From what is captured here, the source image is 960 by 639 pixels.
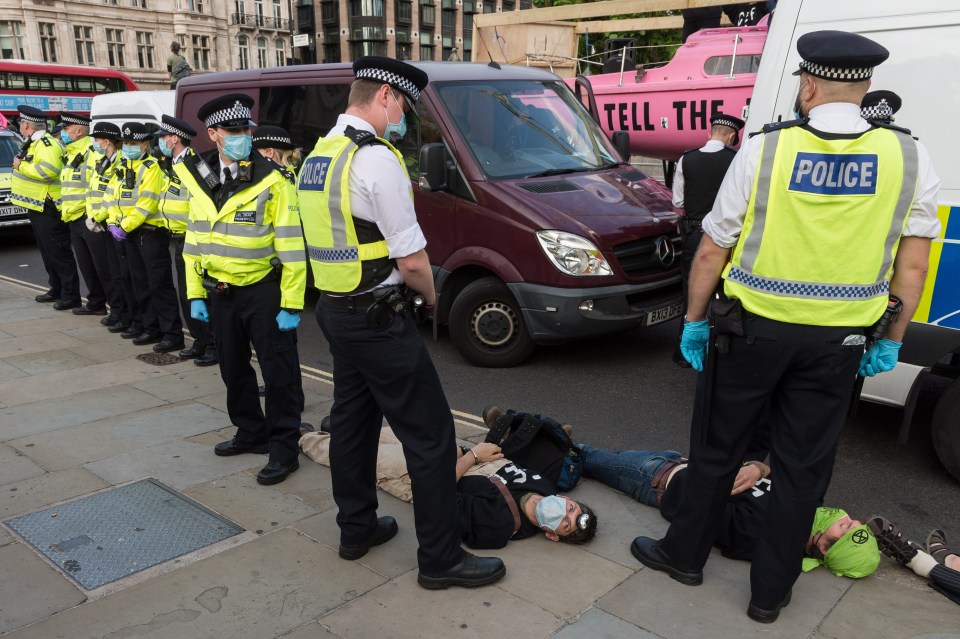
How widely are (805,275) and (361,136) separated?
167 cm

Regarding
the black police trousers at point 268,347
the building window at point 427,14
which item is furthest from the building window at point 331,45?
the black police trousers at point 268,347

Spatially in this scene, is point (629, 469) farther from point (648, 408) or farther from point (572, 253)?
point (572, 253)

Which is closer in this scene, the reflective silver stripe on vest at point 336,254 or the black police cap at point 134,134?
the reflective silver stripe on vest at point 336,254

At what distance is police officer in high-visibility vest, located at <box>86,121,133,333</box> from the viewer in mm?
7492

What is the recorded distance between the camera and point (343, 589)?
3.21m

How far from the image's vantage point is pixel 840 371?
2.79 m

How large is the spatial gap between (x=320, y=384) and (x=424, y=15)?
7767 centimetres

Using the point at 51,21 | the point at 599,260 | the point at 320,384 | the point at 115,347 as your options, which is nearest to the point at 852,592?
the point at 599,260

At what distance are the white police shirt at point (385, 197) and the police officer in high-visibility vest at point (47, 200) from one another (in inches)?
277

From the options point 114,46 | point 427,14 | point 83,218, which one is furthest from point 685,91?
point 427,14

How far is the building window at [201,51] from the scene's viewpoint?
61531 millimetres

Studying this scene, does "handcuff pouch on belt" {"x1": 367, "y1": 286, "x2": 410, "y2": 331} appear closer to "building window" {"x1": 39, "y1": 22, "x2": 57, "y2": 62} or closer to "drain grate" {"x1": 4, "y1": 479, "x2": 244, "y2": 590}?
"drain grate" {"x1": 4, "y1": 479, "x2": 244, "y2": 590}

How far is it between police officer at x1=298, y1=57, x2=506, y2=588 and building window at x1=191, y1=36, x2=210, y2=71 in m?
64.9

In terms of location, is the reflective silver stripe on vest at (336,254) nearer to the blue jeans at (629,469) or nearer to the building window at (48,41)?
the blue jeans at (629,469)
